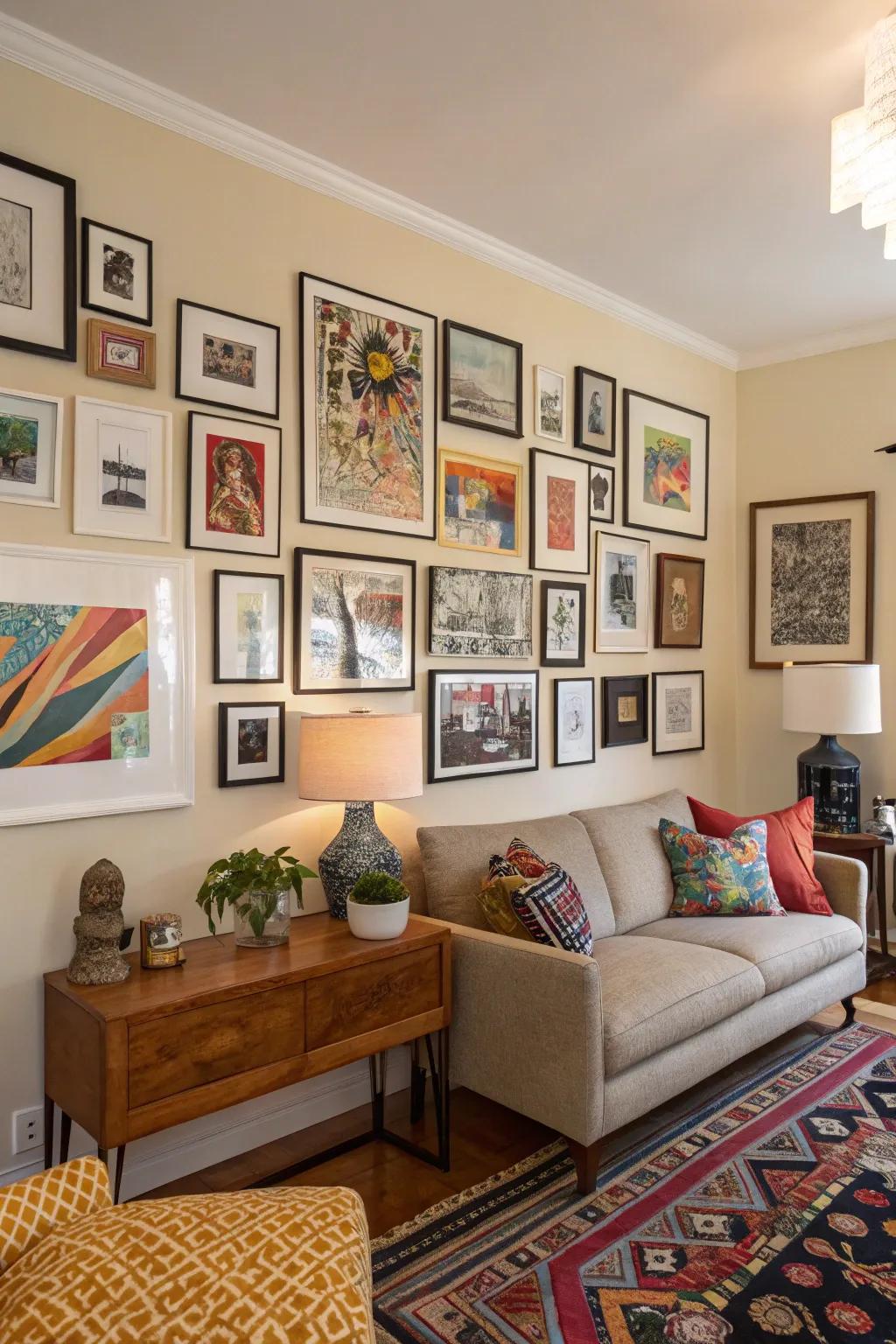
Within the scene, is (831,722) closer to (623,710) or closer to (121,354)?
(623,710)

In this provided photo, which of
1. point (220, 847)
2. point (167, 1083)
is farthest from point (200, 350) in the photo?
point (167, 1083)

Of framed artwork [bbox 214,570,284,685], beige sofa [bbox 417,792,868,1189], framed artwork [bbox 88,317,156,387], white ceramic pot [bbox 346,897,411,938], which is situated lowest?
beige sofa [bbox 417,792,868,1189]

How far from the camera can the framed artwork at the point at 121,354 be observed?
2.47 meters

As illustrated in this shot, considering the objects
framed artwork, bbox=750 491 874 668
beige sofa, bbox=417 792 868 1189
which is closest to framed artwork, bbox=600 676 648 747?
beige sofa, bbox=417 792 868 1189

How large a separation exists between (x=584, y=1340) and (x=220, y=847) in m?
1.51

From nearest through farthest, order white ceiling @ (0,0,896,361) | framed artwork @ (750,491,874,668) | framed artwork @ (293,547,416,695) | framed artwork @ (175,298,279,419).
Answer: white ceiling @ (0,0,896,361) < framed artwork @ (175,298,279,419) < framed artwork @ (293,547,416,695) < framed artwork @ (750,491,874,668)

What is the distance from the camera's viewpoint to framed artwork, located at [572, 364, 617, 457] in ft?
13.0

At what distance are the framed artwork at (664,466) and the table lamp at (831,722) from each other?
35.6 inches

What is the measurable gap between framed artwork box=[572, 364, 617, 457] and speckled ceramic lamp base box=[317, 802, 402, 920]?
1.96 m

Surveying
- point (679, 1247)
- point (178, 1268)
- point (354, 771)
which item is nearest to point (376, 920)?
point (354, 771)

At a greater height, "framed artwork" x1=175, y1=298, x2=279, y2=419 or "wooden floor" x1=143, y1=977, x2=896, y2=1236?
"framed artwork" x1=175, y1=298, x2=279, y2=419

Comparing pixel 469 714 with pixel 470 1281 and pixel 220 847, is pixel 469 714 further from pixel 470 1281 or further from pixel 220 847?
pixel 470 1281

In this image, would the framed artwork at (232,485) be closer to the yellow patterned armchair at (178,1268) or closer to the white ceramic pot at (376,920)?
the white ceramic pot at (376,920)

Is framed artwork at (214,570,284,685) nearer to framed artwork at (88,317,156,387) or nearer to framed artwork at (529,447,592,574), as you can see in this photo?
A: framed artwork at (88,317,156,387)
